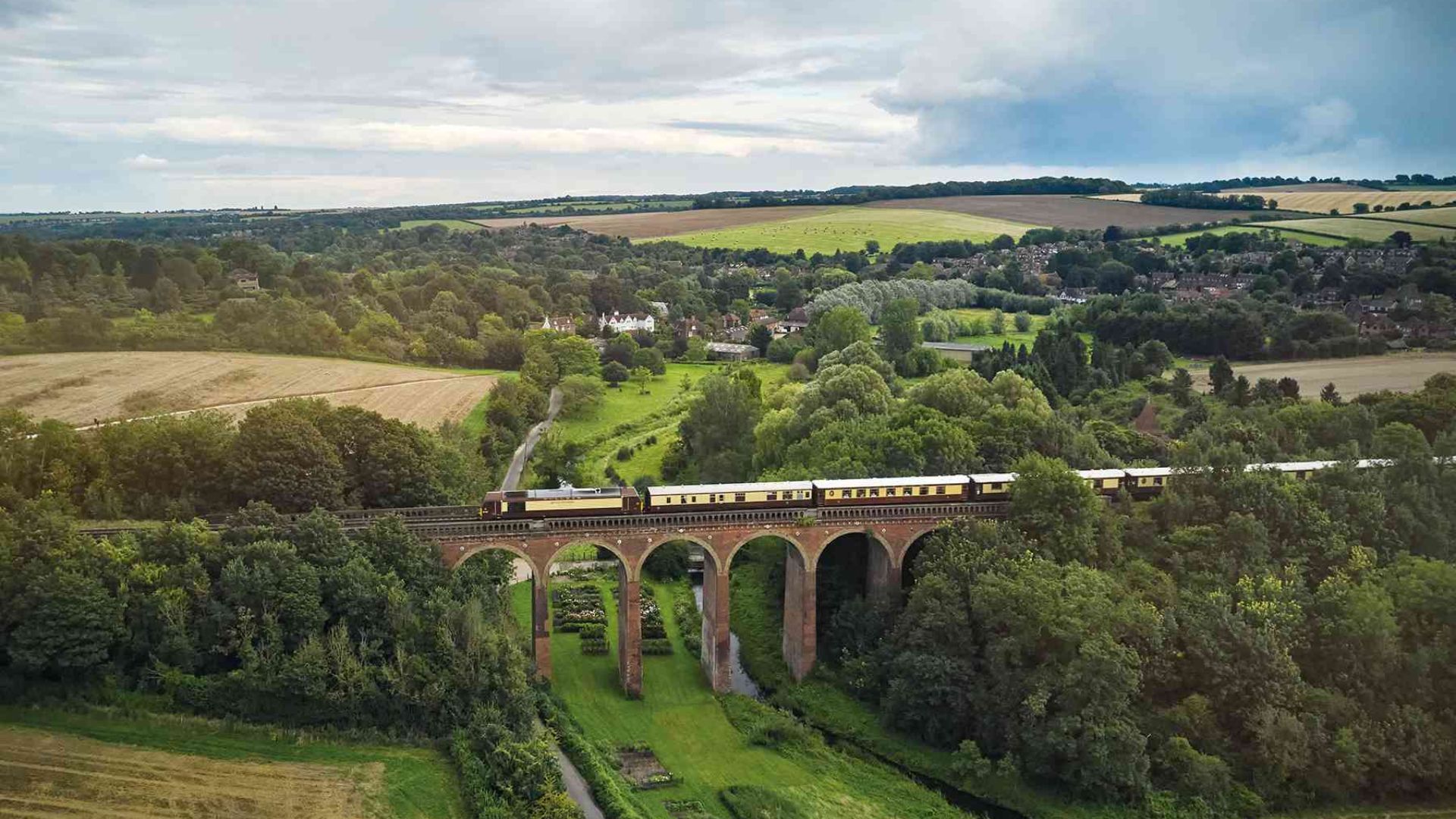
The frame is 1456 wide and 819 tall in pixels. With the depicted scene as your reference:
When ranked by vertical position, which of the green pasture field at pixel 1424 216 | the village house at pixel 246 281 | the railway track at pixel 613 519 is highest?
the green pasture field at pixel 1424 216

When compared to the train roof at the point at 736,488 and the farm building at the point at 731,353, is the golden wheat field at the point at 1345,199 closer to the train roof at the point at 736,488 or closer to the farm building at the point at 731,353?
the farm building at the point at 731,353

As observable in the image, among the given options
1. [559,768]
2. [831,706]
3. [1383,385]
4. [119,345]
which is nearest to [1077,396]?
[1383,385]

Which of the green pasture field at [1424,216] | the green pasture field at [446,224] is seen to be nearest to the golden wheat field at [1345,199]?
the green pasture field at [1424,216]

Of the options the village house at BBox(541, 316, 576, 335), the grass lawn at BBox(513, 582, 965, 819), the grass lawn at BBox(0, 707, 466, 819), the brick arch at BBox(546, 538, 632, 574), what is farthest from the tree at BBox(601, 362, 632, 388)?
the grass lawn at BBox(0, 707, 466, 819)

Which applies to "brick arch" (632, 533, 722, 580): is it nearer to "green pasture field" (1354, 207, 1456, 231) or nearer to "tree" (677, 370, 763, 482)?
"tree" (677, 370, 763, 482)

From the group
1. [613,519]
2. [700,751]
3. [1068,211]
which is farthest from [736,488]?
[1068,211]
